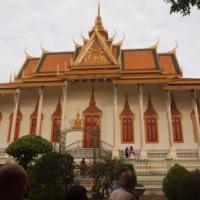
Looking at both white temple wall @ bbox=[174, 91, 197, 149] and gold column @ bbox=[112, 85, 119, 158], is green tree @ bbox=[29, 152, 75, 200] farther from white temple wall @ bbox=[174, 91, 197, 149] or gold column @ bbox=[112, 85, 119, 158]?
white temple wall @ bbox=[174, 91, 197, 149]

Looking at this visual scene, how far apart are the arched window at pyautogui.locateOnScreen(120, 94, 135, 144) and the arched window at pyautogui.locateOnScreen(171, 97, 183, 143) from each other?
286 cm

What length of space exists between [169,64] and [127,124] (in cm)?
646

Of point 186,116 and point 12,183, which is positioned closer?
point 12,183

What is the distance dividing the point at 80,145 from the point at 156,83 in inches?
266

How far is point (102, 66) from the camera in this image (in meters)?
20.0

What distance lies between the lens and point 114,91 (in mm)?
18922

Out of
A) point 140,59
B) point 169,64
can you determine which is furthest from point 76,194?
point 169,64

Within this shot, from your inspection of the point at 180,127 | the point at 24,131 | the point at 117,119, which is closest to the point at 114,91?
the point at 117,119

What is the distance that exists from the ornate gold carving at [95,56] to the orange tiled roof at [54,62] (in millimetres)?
1919

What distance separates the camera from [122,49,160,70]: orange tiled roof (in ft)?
69.3

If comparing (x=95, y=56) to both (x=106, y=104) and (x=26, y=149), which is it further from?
(x=26, y=149)

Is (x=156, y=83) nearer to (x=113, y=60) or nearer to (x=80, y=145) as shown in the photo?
(x=113, y=60)

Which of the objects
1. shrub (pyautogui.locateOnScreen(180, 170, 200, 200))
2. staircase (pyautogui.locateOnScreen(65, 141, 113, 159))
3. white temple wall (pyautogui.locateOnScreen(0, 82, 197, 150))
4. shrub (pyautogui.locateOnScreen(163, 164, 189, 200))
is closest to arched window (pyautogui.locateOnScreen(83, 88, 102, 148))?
white temple wall (pyautogui.locateOnScreen(0, 82, 197, 150))

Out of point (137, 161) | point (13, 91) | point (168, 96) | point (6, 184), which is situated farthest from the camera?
point (13, 91)
